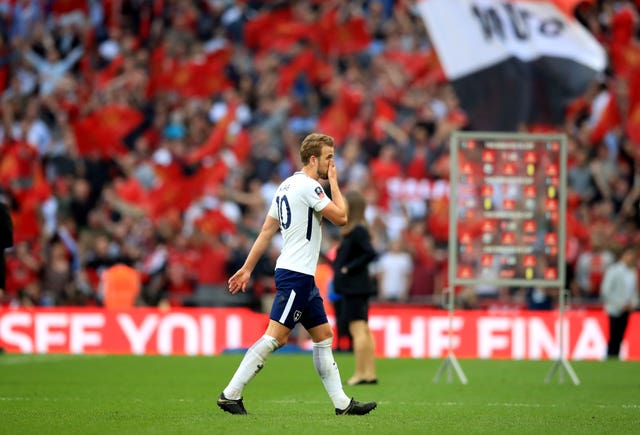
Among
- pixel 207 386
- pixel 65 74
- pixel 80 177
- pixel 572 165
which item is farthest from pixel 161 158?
pixel 207 386

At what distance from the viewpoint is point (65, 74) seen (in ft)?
101

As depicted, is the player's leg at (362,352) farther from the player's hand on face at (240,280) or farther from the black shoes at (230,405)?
the player's hand on face at (240,280)

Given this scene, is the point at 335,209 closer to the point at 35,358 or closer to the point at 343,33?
the point at 35,358

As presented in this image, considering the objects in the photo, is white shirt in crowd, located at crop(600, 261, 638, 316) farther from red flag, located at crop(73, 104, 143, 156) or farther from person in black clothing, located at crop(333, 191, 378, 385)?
red flag, located at crop(73, 104, 143, 156)

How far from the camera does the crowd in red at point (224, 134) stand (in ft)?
85.0

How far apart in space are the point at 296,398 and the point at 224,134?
1394 centimetres

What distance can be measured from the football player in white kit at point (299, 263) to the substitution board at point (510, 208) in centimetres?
587

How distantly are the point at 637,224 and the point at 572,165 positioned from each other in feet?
5.79

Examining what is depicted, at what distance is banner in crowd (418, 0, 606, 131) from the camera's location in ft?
68.8

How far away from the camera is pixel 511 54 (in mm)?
21125

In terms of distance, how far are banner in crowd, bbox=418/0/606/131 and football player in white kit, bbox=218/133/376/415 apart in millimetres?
9988

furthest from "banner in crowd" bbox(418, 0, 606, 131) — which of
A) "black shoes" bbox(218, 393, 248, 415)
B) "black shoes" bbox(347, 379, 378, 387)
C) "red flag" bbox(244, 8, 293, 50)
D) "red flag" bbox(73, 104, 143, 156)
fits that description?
"black shoes" bbox(218, 393, 248, 415)

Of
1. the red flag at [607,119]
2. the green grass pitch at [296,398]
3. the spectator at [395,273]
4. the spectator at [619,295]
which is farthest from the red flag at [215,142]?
the spectator at [619,295]

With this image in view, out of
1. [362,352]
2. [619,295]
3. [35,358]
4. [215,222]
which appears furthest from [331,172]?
[215,222]
